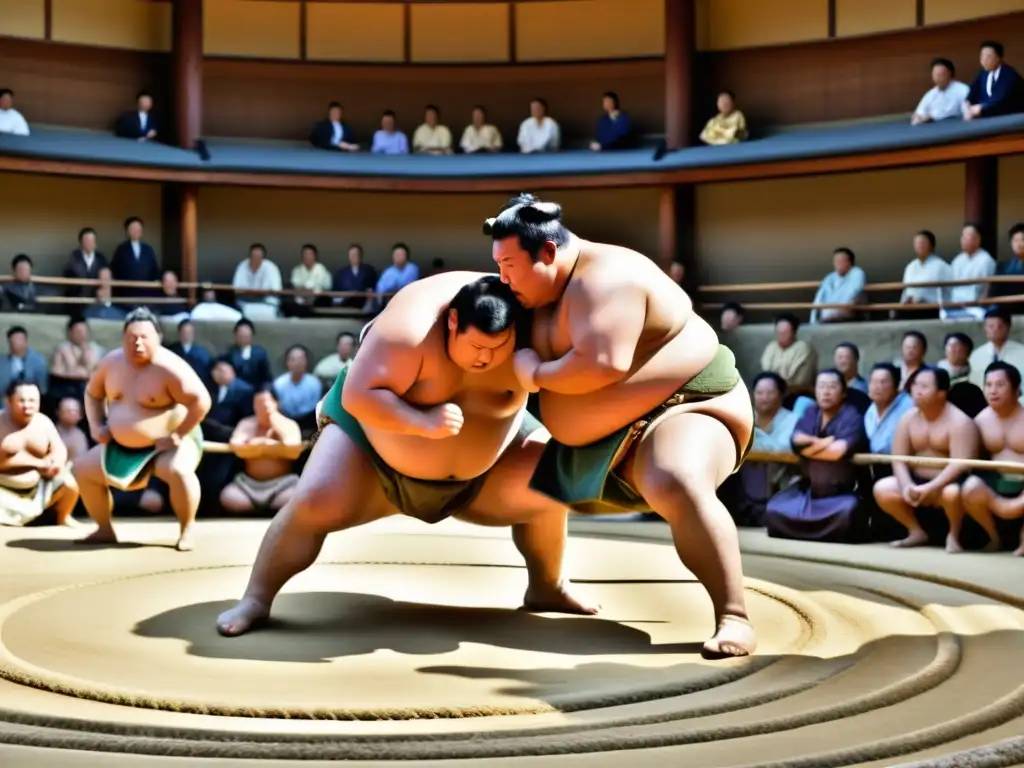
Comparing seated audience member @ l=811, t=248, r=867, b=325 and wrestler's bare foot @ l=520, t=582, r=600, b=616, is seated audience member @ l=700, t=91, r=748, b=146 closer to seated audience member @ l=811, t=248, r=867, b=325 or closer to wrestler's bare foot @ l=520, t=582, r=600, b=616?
seated audience member @ l=811, t=248, r=867, b=325

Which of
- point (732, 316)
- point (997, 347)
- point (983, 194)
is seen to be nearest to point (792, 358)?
point (732, 316)

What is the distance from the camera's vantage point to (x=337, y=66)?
11062mm

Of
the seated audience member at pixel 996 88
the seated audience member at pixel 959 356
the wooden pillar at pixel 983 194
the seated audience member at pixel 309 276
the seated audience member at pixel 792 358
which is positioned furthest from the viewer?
the seated audience member at pixel 309 276

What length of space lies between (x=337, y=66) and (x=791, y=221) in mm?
4331

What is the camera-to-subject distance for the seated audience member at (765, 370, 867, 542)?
17.5ft

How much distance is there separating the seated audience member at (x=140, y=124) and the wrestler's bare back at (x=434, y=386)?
7.88 meters

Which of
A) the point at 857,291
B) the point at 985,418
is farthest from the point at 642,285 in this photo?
the point at 857,291

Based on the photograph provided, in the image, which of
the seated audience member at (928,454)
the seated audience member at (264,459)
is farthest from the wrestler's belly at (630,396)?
the seated audience member at (264,459)

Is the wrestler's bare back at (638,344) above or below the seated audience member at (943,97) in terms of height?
below

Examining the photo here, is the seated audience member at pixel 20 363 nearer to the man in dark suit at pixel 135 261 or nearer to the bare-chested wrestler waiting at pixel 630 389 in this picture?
the man in dark suit at pixel 135 261

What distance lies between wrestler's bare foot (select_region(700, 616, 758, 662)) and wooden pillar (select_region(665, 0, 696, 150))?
25.1 ft

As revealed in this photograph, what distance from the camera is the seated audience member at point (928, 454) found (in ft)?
16.4

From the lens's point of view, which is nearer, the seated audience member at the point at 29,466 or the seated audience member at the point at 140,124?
the seated audience member at the point at 29,466

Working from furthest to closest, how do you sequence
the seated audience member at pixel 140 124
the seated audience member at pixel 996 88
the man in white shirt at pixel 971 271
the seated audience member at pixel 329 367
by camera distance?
the seated audience member at pixel 140 124 → the seated audience member at pixel 996 88 → the seated audience member at pixel 329 367 → the man in white shirt at pixel 971 271
